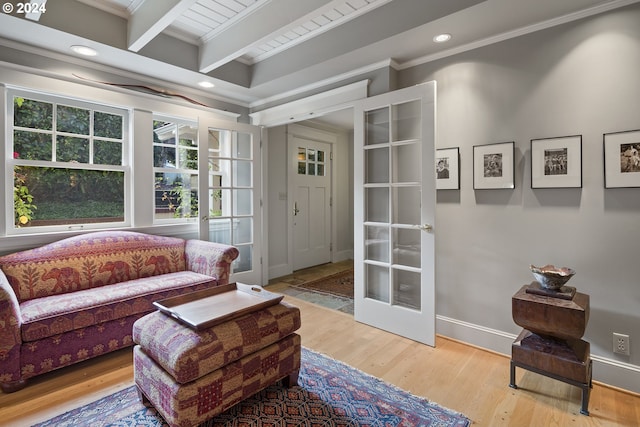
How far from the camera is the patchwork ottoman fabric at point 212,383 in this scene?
58.8 inches

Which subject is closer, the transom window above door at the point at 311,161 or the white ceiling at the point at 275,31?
the white ceiling at the point at 275,31

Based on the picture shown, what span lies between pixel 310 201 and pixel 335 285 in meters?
1.65

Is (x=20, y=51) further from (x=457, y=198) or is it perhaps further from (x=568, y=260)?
(x=568, y=260)

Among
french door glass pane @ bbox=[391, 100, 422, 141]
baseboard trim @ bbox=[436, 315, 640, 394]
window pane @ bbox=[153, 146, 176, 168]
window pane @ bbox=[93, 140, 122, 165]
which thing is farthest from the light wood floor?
window pane @ bbox=[153, 146, 176, 168]

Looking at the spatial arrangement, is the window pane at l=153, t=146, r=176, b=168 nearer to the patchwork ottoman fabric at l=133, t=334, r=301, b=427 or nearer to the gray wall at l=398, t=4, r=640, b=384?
the patchwork ottoman fabric at l=133, t=334, r=301, b=427

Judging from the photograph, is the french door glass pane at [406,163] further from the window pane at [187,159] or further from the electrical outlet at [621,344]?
the window pane at [187,159]

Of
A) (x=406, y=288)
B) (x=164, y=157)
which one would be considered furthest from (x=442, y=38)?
(x=164, y=157)

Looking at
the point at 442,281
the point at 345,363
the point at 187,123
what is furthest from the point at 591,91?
the point at 187,123

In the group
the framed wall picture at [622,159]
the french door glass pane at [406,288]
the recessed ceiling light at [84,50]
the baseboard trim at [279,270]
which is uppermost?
the recessed ceiling light at [84,50]

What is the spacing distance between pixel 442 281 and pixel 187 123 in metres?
3.25

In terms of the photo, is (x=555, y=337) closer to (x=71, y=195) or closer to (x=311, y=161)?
(x=71, y=195)

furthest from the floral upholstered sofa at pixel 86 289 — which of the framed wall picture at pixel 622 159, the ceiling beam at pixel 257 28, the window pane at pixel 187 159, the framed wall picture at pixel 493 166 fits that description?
the framed wall picture at pixel 622 159

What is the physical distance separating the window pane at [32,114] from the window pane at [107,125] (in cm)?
34

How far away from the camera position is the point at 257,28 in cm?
264
